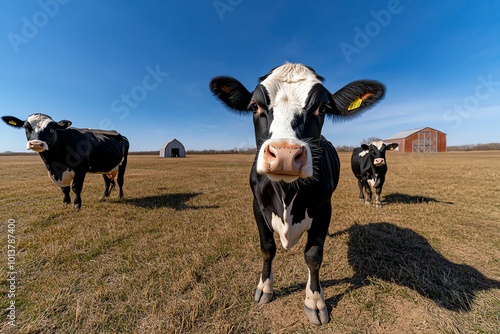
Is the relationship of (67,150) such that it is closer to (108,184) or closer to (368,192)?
(108,184)

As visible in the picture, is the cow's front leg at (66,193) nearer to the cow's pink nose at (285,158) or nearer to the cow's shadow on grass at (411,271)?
the cow's shadow on grass at (411,271)

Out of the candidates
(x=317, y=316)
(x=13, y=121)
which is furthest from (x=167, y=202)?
(x=317, y=316)

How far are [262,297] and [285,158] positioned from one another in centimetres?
183

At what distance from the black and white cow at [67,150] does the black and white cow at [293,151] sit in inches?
198

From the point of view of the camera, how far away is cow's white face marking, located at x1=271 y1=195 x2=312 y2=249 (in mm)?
2025

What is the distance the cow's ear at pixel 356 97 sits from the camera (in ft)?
7.23

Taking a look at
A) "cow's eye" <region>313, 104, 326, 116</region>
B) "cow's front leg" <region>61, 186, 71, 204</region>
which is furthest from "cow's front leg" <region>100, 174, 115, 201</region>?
"cow's eye" <region>313, 104, 326, 116</region>

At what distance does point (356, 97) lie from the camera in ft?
7.43

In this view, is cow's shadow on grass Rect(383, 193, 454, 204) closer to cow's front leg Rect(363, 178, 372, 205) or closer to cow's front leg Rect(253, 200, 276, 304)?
cow's front leg Rect(363, 178, 372, 205)

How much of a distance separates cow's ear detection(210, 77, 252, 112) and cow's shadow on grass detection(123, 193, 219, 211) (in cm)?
404

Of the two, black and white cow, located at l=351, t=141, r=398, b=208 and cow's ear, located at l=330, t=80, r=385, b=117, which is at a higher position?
cow's ear, located at l=330, t=80, r=385, b=117

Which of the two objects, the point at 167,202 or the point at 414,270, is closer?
the point at 414,270

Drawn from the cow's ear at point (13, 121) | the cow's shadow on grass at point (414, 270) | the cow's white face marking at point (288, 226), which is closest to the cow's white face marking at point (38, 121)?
the cow's ear at point (13, 121)

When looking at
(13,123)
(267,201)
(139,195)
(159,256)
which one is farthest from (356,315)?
(13,123)
